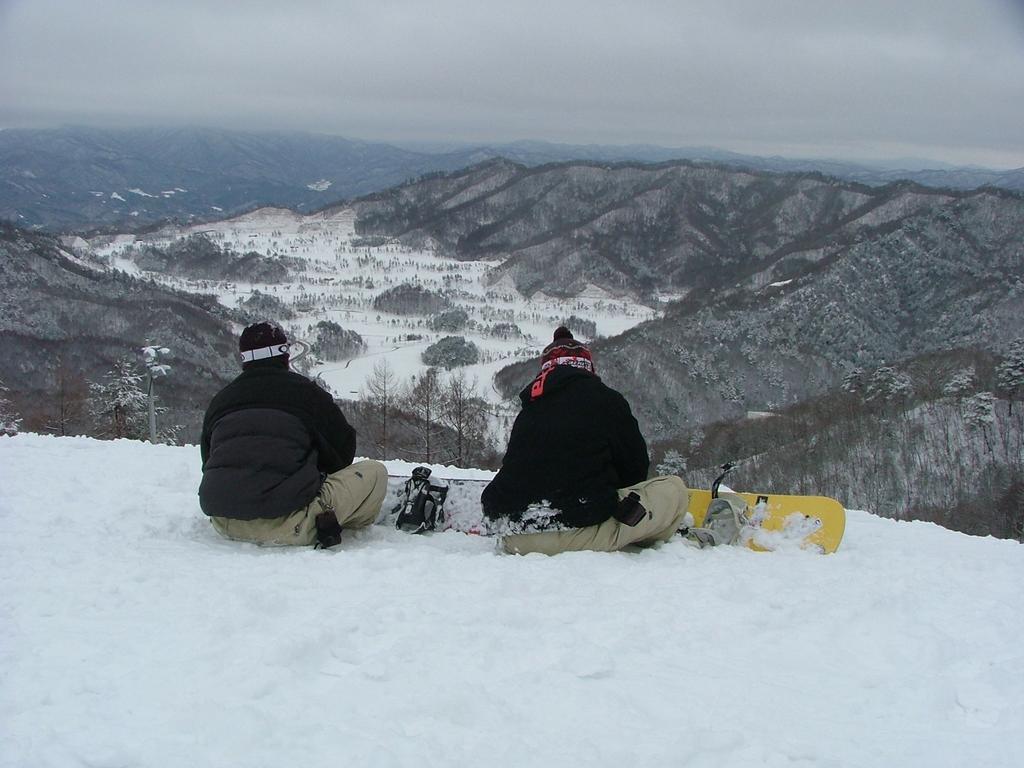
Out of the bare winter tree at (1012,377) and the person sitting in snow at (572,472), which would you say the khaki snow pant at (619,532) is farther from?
the bare winter tree at (1012,377)

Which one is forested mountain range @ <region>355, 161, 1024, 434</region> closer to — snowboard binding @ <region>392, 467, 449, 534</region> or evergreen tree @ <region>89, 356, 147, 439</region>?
evergreen tree @ <region>89, 356, 147, 439</region>

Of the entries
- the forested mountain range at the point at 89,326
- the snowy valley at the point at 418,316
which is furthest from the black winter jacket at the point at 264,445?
the snowy valley at the point at 418,316

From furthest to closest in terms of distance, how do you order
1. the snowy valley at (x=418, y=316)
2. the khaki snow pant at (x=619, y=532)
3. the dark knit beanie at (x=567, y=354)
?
1. the snowy valley at (x=418, y=316)
2. the dark knit beanie at (x=567, y=354)
3. the khaki snow pant at (x=619, y=532)

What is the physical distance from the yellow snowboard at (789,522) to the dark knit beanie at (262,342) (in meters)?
3.83

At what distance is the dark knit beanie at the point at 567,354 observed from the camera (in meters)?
5.30

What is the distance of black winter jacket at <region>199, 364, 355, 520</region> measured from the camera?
201 inches

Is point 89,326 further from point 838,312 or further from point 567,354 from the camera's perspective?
point 567,354

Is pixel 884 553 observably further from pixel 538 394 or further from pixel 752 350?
pixel 752 350

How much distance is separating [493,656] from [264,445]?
8.45 ft

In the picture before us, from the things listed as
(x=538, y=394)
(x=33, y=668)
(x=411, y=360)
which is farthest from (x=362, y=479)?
(x=411, y=360)

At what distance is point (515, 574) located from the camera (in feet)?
15.1

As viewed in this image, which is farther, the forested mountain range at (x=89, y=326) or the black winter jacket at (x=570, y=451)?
the forested mountain range at (x=89, y=326)

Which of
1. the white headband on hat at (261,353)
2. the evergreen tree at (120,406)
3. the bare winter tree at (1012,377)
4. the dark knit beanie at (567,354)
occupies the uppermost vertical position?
the dark knit beanie at (567,354)

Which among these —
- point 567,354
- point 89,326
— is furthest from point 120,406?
point 89,326
